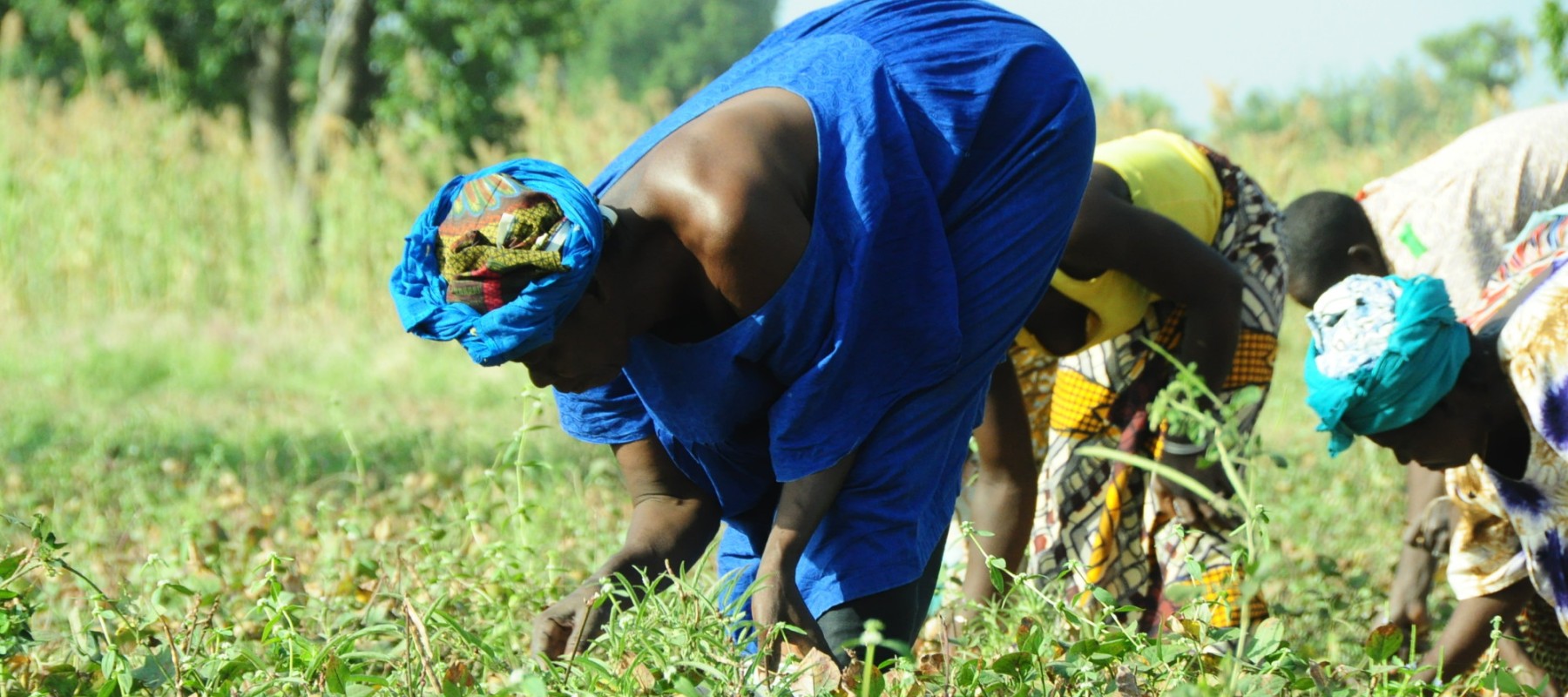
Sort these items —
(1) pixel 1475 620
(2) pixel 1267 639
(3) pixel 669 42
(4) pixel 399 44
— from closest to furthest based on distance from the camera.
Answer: (2) pixel 1267 639
(1) pixel 1475 620
(4) pixel 399 44
(3) pixel 669 42

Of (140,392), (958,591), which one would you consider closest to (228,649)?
(958,591)

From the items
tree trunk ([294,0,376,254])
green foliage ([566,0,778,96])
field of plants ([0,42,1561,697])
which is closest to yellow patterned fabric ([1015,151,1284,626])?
field of plants ([0,42,1561,697])

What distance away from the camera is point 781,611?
7.00 ft

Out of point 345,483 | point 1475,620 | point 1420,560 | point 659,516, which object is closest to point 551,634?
point 659,516

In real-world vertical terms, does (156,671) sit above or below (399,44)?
above

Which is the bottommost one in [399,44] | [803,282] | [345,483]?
[345,483]

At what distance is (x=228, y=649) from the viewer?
2012 mm

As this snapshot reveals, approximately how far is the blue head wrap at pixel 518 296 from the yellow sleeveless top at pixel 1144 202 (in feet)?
4.62

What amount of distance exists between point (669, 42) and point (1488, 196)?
6571 cm

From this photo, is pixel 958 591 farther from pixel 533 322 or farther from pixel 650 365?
pixel 533 322

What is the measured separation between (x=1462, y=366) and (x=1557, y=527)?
13.2 inches

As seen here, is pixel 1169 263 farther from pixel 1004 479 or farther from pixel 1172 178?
pixel 1004 479

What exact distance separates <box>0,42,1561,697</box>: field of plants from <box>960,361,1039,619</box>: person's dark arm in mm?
273

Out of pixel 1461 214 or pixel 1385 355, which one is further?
pixel 1461 214
